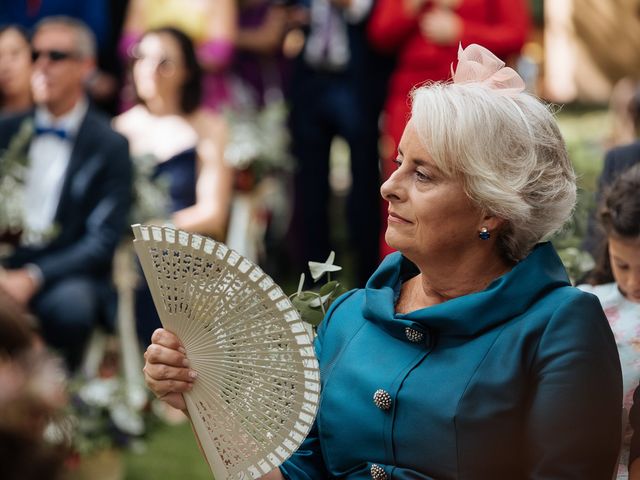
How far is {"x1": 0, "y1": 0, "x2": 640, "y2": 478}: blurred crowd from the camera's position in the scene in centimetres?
545

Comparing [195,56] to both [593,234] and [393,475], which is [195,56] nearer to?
[593,234]

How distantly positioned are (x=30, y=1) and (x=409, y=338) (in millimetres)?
4896

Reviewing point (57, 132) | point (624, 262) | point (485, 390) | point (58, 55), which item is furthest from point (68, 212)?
point (485, 390)

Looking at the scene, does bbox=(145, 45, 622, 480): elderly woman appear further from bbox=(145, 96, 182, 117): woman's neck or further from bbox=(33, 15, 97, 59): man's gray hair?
bbox=(145, 96, 182, 117): woman's neck

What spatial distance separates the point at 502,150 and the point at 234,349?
66 centimetres

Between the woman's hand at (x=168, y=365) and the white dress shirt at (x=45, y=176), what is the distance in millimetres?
3036

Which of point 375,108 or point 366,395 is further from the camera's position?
point 375,108

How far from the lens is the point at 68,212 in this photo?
18.0ft

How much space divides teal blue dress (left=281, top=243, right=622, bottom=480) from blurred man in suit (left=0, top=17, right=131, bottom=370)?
2872 millimetres

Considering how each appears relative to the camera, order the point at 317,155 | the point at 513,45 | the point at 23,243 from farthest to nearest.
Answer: the point at 317,155, the point at 513,45, the point at 23,243

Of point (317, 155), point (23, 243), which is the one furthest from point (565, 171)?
point (317, 155)

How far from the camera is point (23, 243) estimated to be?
5.38 metres

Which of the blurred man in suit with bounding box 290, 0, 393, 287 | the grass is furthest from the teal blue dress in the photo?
the blurred man in suit with bounding box 290, 0, 393, 287

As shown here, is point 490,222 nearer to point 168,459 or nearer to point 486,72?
point 486,72
